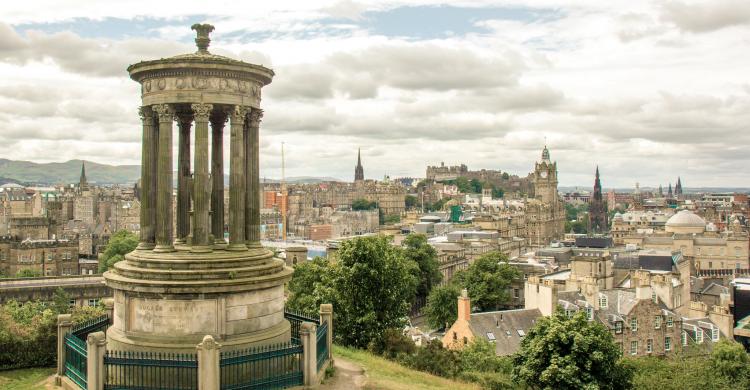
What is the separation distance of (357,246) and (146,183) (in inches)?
684

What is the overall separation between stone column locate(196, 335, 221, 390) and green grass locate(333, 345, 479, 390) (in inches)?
202

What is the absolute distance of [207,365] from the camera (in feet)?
56.1

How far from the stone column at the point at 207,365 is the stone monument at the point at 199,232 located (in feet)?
6.43

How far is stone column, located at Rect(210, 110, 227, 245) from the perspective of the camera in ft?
74.0

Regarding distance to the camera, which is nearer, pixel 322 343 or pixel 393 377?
pixel 322 343

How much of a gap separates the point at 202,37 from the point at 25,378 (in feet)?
41.8

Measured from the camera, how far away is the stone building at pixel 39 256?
286 feet

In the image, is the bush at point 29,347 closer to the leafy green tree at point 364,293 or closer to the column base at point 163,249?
the column base at point 163,249

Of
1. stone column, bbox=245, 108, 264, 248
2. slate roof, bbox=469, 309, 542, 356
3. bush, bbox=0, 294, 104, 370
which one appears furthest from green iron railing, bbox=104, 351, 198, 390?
slate roof, bbox=469, 309, 542, 356

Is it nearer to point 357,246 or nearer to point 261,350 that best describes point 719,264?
point 357,246

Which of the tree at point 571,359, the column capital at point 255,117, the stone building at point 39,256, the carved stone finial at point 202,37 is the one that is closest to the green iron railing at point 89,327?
the column capital at point 255,117

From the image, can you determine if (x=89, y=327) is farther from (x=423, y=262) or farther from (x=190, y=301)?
(x=423, y=262)

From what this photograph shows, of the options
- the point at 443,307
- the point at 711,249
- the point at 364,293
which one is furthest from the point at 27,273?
the point at 711,249

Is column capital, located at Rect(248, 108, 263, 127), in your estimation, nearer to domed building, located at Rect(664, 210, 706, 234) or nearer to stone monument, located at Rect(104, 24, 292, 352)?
stone monument, located at Rect(104, 24, 292, 352)
